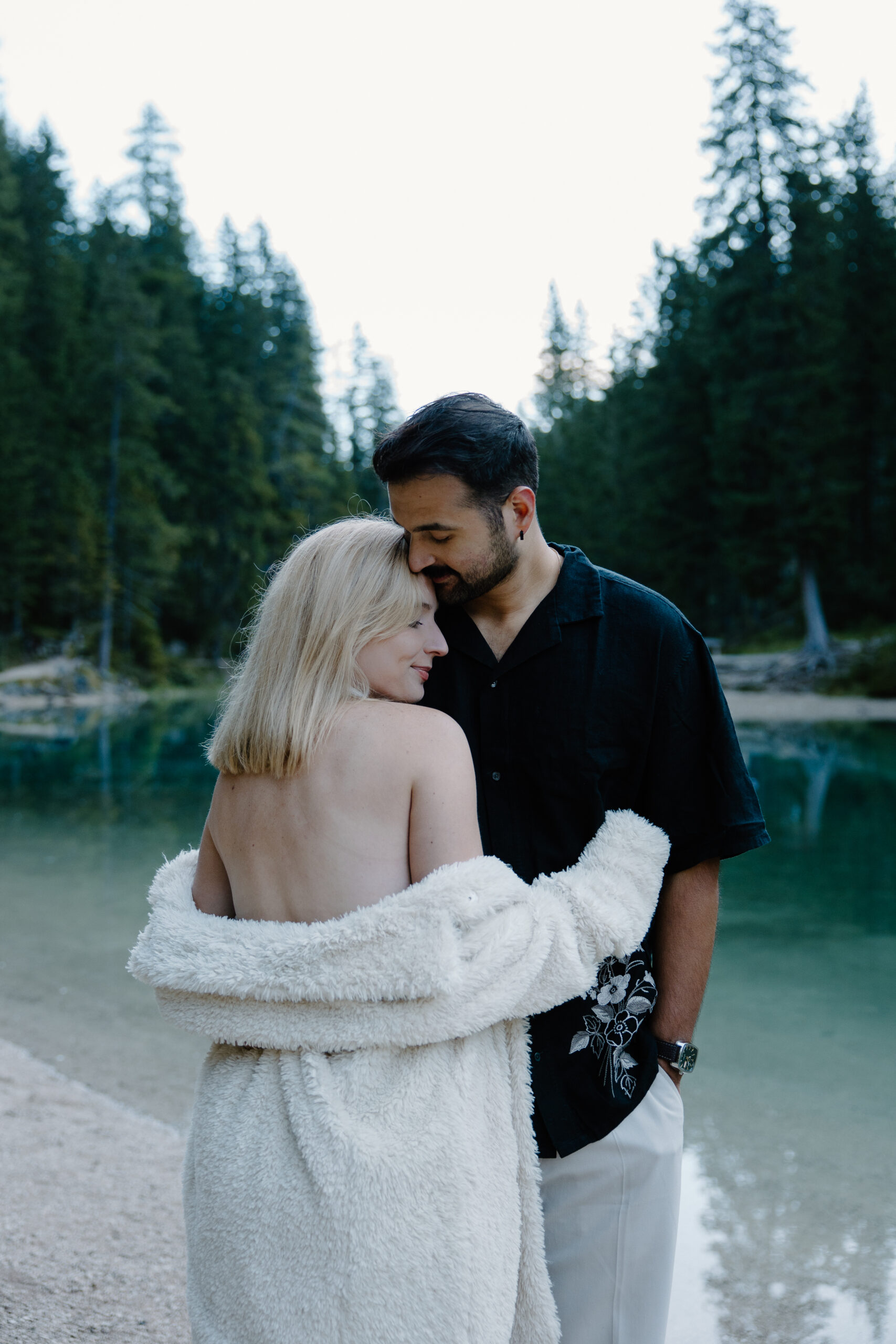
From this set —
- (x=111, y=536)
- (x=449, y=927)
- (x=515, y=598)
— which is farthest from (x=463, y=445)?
(x=111, y=536)

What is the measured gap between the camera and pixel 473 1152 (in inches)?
63.7

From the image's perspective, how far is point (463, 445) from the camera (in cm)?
204

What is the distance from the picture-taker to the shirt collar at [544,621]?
84.9 inches

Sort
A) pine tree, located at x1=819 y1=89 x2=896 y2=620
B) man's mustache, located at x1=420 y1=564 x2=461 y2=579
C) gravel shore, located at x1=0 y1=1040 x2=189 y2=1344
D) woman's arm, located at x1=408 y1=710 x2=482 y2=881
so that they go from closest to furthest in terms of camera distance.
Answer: woman's arm, located at x1=408 y1=710 x2=482 y2=881, man's mustache, located at x1=420 y1=564 x2=461 y2=579, gravel shore, located at x1=0 y1=1040 x2=189 y2=1344, pine tree, located at x1=819 y1=89 x2=896 y2=620

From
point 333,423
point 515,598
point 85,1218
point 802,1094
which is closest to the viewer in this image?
point 515,598

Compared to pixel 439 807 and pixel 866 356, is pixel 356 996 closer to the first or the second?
pixel 439 807

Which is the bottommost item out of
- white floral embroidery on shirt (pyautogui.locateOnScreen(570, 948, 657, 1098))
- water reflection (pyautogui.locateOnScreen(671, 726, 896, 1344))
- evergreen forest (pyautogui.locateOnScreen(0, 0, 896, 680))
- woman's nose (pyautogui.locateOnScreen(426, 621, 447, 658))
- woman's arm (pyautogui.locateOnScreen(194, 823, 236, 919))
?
water reflection (pyautogui.locateOnScreen(671, 726, 896, 1344))

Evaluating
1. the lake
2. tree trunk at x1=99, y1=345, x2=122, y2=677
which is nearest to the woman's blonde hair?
the lake

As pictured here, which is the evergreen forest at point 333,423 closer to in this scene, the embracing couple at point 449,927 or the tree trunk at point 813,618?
the tree trunk at point 813,618

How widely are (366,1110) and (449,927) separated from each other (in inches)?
11.4

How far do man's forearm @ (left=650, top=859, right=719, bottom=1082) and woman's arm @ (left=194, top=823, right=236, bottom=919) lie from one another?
829 millimetres

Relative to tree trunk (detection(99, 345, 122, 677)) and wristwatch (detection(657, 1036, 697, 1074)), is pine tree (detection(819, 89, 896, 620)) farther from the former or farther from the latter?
wristwatch (detection(657, 1036, 697, 1074))

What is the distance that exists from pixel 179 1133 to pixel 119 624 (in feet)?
106

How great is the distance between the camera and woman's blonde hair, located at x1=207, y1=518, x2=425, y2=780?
174 centimetres
